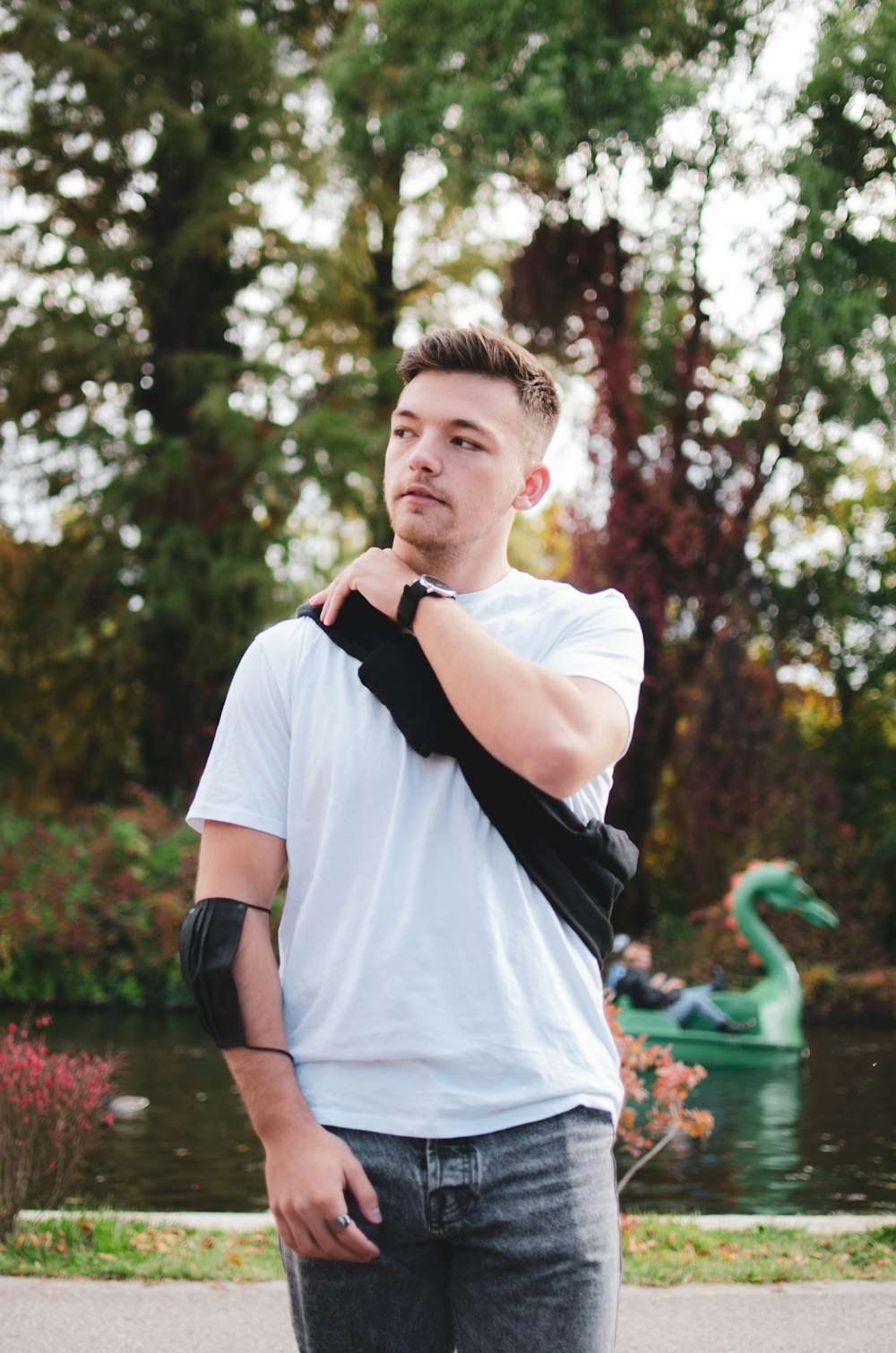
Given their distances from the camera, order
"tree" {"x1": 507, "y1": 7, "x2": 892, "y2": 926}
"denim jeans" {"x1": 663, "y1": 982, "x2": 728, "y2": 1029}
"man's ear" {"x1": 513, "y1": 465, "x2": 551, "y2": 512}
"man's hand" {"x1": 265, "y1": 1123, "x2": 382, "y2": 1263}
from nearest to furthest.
Result: "man's hand" {"x1": 265, "y1": 1123, "x2": 382, "y2": 1263} → "man's ear" {"x1": 513, "y1": 465, "x2": 551, "y2": 512} → "denim jeans" {"x1": 663, "y1": 982, "x2": 728, "y2": 1029} → "tree" {"x1": 507, "y1": 7, "x2": 892, "y2": 926}

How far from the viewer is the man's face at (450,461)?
6.22ft

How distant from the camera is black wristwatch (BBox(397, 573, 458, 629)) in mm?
1801

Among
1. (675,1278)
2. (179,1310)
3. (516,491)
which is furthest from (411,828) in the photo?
(675,1278)

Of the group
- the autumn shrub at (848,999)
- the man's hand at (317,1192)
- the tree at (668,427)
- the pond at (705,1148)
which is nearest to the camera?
the man's hand at (317,1192)

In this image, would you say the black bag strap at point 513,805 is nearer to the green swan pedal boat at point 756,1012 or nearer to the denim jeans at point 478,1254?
the denim jeans at point 478,1254

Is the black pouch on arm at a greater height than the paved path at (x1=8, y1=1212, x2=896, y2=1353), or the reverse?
the black pouch on arm

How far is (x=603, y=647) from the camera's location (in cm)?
186

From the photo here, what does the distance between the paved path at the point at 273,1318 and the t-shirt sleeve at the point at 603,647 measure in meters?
2.83

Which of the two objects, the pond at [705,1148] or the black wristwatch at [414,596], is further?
the pond at [705,1148]

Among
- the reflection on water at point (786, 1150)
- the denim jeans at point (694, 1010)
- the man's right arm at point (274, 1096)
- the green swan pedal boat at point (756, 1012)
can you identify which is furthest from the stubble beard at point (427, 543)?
the denim jeans at point (694, 1010)

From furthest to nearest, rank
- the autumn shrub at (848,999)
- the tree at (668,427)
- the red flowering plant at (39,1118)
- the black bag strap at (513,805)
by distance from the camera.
A: 1. the tree at (668,427)
2. the autumn shrub at (848,999)
3. the red flowering plant at (39,1118)
4. the black bag strap at (513,805)

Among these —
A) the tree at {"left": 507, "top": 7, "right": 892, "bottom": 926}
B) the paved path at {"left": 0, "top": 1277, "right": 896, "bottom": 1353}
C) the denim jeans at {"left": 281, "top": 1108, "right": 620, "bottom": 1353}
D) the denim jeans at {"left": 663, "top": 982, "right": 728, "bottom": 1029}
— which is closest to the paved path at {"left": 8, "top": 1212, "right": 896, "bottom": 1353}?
the paved path at {"left": 0, "top": 1277, "right": 896, "bottom": 1353}

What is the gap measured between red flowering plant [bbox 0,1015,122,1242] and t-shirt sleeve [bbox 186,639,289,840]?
12.5 feet

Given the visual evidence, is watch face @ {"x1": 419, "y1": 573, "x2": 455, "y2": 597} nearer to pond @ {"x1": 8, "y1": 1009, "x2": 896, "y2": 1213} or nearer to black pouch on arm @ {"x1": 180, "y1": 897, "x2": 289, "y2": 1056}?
black pouch on arm @ {"x1": 180, "y1": 897, "x2": 289, "y2": 1056}
